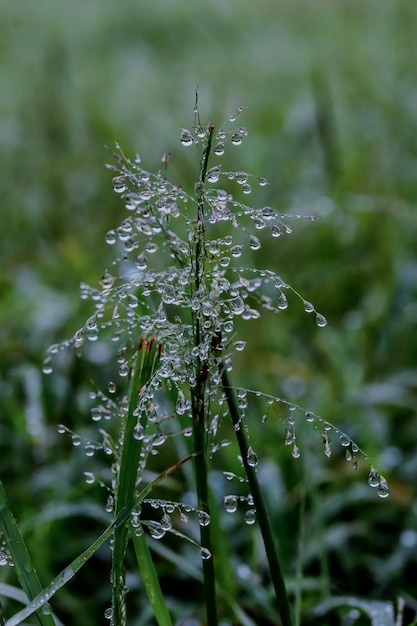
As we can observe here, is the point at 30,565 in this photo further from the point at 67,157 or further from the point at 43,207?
the point at 67,157

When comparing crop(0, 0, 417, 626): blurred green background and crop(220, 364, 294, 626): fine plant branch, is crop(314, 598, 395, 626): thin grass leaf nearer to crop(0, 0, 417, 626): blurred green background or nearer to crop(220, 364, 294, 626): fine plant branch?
crop(0, 0, 417, 626): blurred green background

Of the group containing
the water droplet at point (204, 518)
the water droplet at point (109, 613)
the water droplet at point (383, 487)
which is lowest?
the water droplet at point (109, 613)

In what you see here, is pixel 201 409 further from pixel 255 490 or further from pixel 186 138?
pixel 186 138

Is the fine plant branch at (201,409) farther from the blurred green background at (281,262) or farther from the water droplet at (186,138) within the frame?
the blurred green background at (281,262)

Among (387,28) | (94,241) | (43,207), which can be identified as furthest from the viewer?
(387,28)

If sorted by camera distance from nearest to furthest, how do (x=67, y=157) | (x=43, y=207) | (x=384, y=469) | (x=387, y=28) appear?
(x=384, y=469) → (x=43, y=207) → (x=67, y=157) → (x=387, y=28)

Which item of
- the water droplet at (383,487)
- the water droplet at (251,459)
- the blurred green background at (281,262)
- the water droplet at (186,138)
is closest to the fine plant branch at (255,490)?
the water droplet at (251,459)

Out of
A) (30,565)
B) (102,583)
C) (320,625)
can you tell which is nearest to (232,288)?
(30,565)
